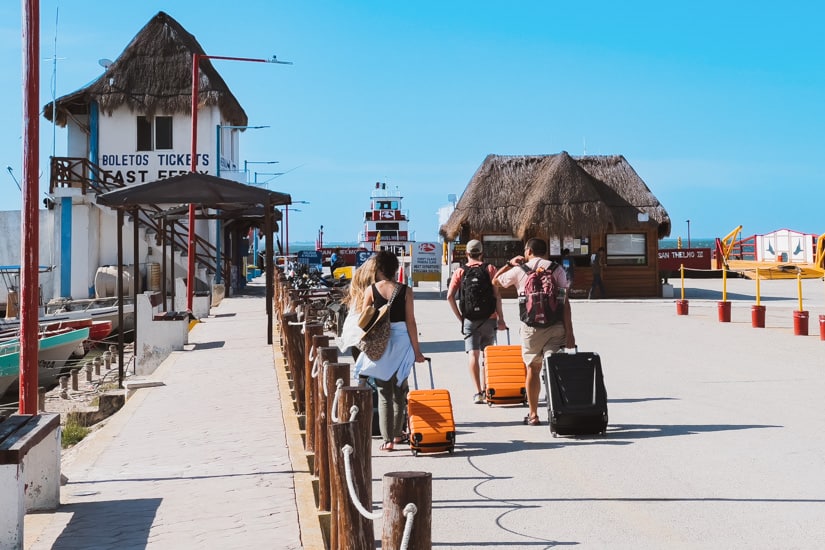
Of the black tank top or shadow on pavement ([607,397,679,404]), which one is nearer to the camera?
the black tank top

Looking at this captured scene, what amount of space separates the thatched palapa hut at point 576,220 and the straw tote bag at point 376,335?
939 inches

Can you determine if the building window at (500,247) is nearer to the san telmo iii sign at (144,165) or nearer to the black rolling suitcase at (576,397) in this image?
the san telmo iii sign at (144,165)

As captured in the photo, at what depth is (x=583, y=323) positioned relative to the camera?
22.1 m

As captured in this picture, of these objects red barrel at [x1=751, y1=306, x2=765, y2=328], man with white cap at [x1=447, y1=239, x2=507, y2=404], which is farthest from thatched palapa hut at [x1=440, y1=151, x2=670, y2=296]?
man with white cap at [x1=447, y1=239, x2=507, y2=404]

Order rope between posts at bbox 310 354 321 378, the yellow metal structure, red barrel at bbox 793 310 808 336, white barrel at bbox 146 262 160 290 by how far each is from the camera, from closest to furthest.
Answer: rope between posts at bbox 310 354 321 378 < red barrel at bbox 793 310 808 336 < white barrel at bbox 146 262 160 290 < the yellow metal structure

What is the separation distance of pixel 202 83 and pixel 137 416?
88.3 feet

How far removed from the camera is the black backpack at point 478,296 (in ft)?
34.7

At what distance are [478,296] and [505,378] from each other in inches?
36.0

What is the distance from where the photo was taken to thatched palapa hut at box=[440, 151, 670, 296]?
A: 32062 mm

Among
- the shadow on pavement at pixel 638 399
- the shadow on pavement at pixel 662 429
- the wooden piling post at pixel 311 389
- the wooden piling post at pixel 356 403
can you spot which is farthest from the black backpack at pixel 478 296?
the wooden piling post at pixel 356 403

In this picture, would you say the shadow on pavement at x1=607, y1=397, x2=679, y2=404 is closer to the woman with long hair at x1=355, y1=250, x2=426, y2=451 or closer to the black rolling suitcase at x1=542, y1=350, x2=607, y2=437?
the black rolling suitcase at x1=542, y1=350, x2=607, y2=437

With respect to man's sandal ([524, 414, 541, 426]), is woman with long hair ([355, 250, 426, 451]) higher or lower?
higher

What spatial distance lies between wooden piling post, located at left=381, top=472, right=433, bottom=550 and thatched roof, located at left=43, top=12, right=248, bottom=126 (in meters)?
33.0

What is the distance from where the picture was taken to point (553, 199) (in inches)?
1272
